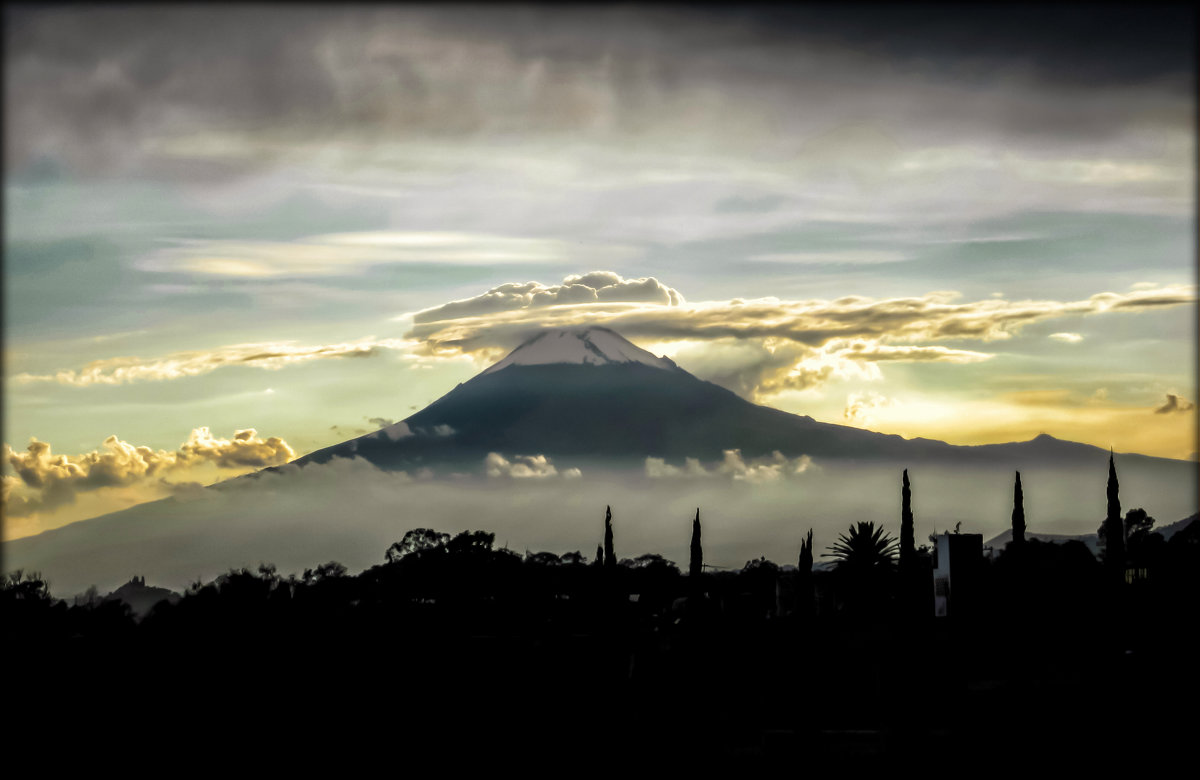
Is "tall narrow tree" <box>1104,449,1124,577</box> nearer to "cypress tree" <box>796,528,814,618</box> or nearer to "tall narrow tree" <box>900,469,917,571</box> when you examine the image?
"tall narrow tree" <box>900,469,917,571</box>

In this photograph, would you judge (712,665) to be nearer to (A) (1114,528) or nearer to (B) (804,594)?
(B) (804,594)

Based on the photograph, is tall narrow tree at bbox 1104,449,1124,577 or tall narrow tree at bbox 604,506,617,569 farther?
tall narrow tree at bbox 604,506,617,569

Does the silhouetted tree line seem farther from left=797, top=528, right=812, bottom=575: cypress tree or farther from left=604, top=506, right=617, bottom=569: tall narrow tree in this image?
left=604, top=506, right=617, bottom=569: tall narrow tree

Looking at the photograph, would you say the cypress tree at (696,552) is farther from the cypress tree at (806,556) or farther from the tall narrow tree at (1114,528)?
the tall narrow tree at (1114,528)

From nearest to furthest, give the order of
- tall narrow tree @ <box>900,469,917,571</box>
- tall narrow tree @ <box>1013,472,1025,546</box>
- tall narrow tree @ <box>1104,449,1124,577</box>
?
tall narrow tree @ <box>900,469,917,571</box> → tall narrow tree @ <box>1104,449,1124,577</box> → tall narrow tree @ <box>1013,472,1025,546</box>

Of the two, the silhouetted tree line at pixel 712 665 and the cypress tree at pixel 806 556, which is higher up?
the cypress tree at pixel 806 556

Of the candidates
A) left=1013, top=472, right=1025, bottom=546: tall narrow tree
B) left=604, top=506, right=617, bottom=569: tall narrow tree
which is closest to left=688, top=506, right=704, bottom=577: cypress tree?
left=604, top=506, right=617, bottom=569: tall narrow tree

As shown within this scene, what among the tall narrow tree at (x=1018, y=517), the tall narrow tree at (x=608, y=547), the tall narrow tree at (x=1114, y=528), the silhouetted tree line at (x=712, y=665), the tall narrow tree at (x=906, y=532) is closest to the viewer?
the silhouetted tree line at (x=712, y=665)

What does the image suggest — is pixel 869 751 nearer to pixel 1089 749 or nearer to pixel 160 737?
pixel 1089 749

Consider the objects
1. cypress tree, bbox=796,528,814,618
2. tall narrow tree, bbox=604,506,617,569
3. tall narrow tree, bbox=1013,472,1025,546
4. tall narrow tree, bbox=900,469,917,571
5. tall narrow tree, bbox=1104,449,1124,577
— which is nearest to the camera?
cypress tree, bbox=796,528,814,618

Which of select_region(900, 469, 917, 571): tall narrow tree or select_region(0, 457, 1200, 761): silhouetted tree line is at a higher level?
select_region(900, 469, 917, 571): tall narrow tree

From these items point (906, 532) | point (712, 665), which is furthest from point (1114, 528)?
point (712, 665)

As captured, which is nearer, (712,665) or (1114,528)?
(712,665)

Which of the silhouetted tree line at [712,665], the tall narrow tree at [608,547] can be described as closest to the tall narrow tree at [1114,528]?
the silhouetted tree line at [712,665]
